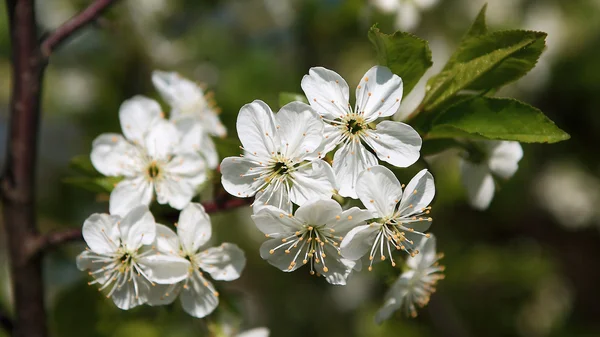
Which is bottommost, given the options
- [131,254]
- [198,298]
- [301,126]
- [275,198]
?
[198,298]

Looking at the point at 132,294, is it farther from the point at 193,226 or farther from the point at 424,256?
the point at 424,256

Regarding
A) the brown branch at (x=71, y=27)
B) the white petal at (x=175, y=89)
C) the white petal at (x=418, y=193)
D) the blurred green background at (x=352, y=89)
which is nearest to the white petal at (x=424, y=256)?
the white petal at (x=418, y=193)

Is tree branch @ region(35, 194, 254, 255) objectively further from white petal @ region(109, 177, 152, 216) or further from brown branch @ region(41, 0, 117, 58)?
brown branch @ region(41, 0, 117, 58)

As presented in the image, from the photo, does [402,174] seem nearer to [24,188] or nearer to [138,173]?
[138,173]

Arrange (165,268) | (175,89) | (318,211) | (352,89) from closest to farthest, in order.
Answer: (318,211) → (165,268) → (175,89) → (352,89)

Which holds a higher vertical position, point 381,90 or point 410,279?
point 381,90

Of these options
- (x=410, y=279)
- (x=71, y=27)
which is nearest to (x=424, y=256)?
(x=410, y=279)

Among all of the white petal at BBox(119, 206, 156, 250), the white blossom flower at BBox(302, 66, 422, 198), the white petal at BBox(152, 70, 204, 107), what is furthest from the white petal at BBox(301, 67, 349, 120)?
the white petal at BBox(152, 70, 204, 107)
